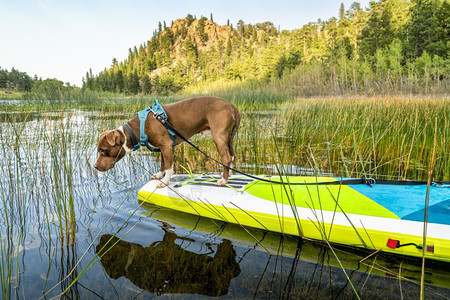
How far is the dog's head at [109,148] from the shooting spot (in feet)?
12.4

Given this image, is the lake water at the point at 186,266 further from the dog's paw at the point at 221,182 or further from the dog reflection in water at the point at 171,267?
the dog's paw at the point at 221,182

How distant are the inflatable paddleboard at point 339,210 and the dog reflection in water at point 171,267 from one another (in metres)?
0.62

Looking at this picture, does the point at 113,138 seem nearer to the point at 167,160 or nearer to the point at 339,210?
the point at 167,160

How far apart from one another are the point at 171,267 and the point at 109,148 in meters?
2.04

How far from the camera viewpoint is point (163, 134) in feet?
13.2

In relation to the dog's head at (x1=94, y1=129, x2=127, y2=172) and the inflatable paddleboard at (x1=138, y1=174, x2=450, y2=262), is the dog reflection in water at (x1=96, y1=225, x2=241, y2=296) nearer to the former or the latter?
the inflatable paddleboard at (x1=138, y1=174, x2=450, y2=262)

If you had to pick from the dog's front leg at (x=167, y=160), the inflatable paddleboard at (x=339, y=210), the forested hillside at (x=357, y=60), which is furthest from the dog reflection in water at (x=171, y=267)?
the forested hillside at (x=357, y=60)

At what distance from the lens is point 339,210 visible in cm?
285

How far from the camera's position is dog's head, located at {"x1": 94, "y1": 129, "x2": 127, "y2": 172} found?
3.77 metres

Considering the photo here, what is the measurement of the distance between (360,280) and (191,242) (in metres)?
1.62

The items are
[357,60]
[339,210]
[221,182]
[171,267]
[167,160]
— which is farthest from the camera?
[357,60]

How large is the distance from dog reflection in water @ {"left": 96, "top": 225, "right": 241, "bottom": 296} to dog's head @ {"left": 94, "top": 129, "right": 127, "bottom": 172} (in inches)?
49.8

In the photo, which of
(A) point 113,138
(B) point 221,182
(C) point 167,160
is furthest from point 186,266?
(A) point 113,138

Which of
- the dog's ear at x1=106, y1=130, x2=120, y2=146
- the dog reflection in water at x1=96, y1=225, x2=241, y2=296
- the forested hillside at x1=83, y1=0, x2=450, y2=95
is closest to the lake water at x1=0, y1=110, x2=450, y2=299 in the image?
the dog reflection in water at x1=96, y1=225, x2=241, y2=296
